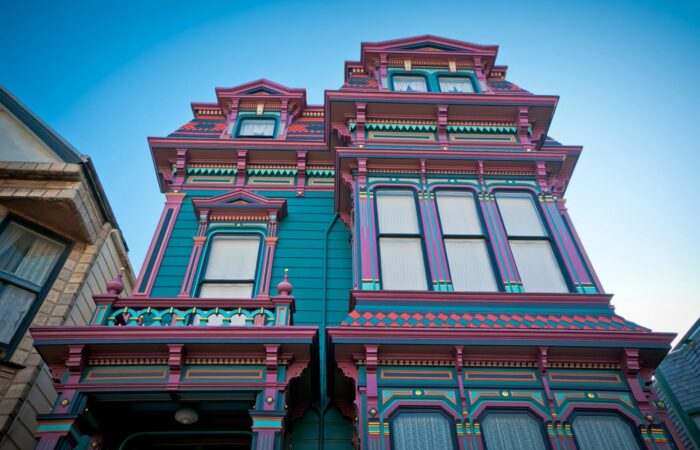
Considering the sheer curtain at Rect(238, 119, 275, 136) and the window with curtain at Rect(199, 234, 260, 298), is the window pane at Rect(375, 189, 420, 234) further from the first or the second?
the sheer curtain at Rect(238, 119, 275, 136)

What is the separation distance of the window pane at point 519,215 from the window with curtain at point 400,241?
66.7 inches

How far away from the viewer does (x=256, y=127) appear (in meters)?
14.4

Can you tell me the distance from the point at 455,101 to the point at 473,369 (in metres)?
6.66

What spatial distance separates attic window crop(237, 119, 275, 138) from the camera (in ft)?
46.5

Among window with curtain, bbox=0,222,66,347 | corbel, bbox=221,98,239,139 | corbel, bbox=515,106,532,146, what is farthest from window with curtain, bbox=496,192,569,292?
window with curtain, bbox=0,222,66,347

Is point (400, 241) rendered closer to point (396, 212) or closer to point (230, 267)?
point (396, 212)

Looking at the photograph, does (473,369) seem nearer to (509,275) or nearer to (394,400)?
(394,400)

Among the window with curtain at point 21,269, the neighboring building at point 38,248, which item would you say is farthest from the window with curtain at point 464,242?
the window with curtain at point 21,269

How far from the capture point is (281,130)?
559 inches

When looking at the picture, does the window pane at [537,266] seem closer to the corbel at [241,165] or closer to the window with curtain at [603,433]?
the window with curtain at [603,433]

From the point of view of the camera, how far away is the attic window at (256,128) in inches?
559

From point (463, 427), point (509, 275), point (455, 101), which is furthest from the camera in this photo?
point (455, 101)

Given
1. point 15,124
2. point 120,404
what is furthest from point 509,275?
point 15,124

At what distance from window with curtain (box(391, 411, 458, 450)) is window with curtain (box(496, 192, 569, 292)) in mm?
3061
